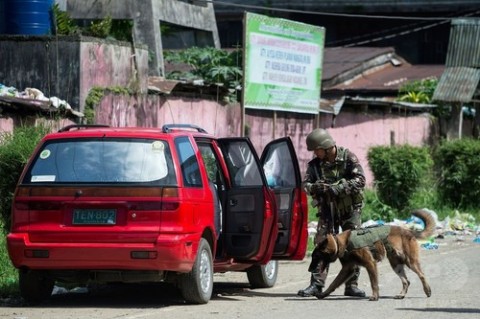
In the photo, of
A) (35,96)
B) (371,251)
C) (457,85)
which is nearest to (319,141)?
(371,251)

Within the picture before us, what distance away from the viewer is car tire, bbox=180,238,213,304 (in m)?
10.5

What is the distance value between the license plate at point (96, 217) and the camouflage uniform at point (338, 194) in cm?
257

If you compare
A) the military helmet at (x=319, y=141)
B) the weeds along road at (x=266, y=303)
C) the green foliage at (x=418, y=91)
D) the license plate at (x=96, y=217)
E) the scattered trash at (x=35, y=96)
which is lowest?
the weeds along road at (x=266, y=303)

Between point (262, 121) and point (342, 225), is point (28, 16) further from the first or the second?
point (342, 225)

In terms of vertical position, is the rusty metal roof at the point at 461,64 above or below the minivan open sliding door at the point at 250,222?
above

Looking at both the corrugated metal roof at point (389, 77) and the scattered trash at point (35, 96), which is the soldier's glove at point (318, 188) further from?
the corrugated metal roof at point (389, 77)

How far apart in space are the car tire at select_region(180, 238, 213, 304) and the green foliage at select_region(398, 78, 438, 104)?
76.0 ft

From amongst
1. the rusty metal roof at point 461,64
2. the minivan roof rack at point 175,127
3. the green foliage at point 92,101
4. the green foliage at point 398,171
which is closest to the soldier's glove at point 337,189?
the minivan roof rack at point 175,127

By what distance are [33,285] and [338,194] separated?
3368mm

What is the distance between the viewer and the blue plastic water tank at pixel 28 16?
1966cm

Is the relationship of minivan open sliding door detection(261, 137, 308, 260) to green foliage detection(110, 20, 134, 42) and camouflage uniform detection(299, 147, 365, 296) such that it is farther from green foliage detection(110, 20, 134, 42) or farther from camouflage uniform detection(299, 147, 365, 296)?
green foliage detection(110, 20, 134, 42)

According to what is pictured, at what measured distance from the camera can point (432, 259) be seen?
1579 cm

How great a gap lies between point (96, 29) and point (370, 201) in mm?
6451

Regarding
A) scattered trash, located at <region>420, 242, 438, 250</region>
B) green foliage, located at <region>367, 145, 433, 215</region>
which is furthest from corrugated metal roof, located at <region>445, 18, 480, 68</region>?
scattered trash, located at <region>420, 242, 438, 250</region>
